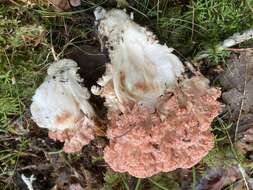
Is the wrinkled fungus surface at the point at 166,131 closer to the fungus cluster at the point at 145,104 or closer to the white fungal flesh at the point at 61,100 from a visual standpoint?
the fungus cluster at the point at 145,104

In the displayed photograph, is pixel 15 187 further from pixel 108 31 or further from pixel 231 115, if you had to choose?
pixel 231 115

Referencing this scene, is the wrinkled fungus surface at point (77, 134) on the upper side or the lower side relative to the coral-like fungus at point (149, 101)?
lower

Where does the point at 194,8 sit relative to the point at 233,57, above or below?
above

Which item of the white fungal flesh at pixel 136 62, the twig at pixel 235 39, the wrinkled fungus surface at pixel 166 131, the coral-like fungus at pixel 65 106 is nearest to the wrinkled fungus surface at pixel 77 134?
the coral-like fungus at pixel 65 106

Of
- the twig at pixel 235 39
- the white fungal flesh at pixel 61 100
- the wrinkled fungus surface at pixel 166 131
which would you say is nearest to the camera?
the wrinkled fungus surface at pixel 166 131

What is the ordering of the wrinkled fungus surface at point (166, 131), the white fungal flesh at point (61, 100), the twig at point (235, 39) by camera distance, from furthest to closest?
the twig at point (235, 39)
the white fungal flesh at point (61, 100)
the wrinkled fungus surface at point (166, 131)

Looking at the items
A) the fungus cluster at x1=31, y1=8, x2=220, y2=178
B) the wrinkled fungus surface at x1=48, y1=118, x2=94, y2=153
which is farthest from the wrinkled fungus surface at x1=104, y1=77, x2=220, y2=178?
the wrinkled fungus surface at x1=48, y1=118, x2=94, y2=153

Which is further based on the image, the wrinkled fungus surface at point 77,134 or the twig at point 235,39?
the twig at point 235,39

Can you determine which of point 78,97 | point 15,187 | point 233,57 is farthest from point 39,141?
point 233,57
